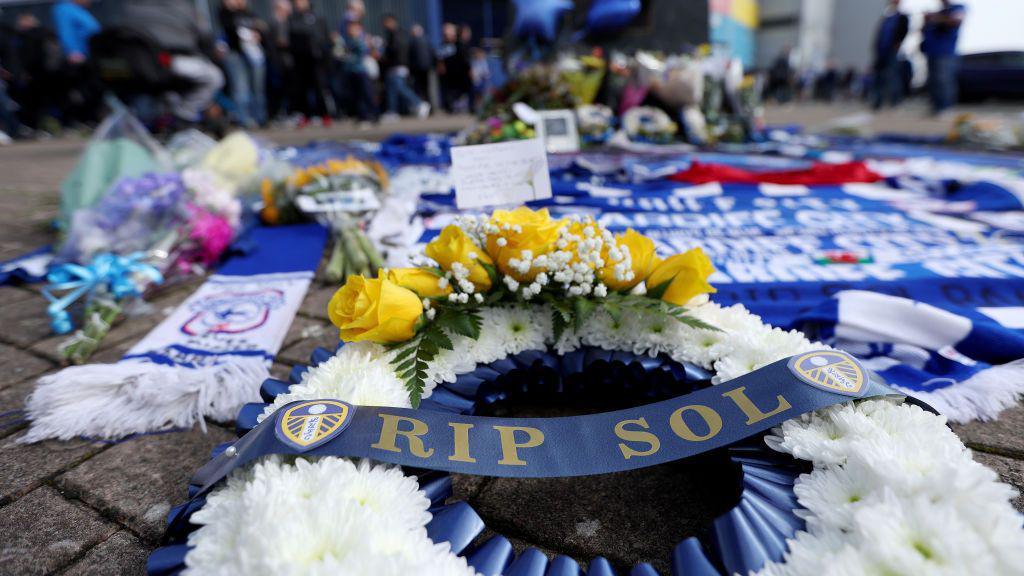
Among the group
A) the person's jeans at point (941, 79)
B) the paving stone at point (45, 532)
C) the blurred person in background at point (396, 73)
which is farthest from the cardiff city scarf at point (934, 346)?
the blurred person in background at point (396, 73)

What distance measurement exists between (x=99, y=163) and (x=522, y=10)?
16.9 ft

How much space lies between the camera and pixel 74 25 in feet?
26.1

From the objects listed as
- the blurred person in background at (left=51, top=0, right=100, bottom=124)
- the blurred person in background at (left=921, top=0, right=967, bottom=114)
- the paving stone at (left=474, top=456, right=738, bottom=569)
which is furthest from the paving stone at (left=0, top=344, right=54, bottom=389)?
the blurred person in background at (left=921, top=0, right=967, bottom=114)

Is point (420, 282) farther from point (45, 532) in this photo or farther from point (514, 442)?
point (45, 532)

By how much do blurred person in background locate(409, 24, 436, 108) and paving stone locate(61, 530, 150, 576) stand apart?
1288 cm

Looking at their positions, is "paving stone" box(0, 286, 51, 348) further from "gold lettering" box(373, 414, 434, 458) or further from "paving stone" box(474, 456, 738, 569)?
"paving stone" box(474, 456, 738, 569)

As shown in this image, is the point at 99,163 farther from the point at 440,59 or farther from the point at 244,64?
the point at 440,59

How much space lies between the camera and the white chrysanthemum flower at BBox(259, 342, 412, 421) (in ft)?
3.62

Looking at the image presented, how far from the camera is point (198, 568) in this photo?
2.49 feet

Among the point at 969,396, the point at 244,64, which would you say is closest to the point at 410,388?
the point at 969,396

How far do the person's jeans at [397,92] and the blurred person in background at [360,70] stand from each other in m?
1.08

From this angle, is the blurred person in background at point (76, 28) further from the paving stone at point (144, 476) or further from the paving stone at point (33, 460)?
the paving stone at point (144, 476)

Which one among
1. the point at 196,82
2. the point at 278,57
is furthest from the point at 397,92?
the point at 196,82

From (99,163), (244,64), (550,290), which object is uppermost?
(244,64)
